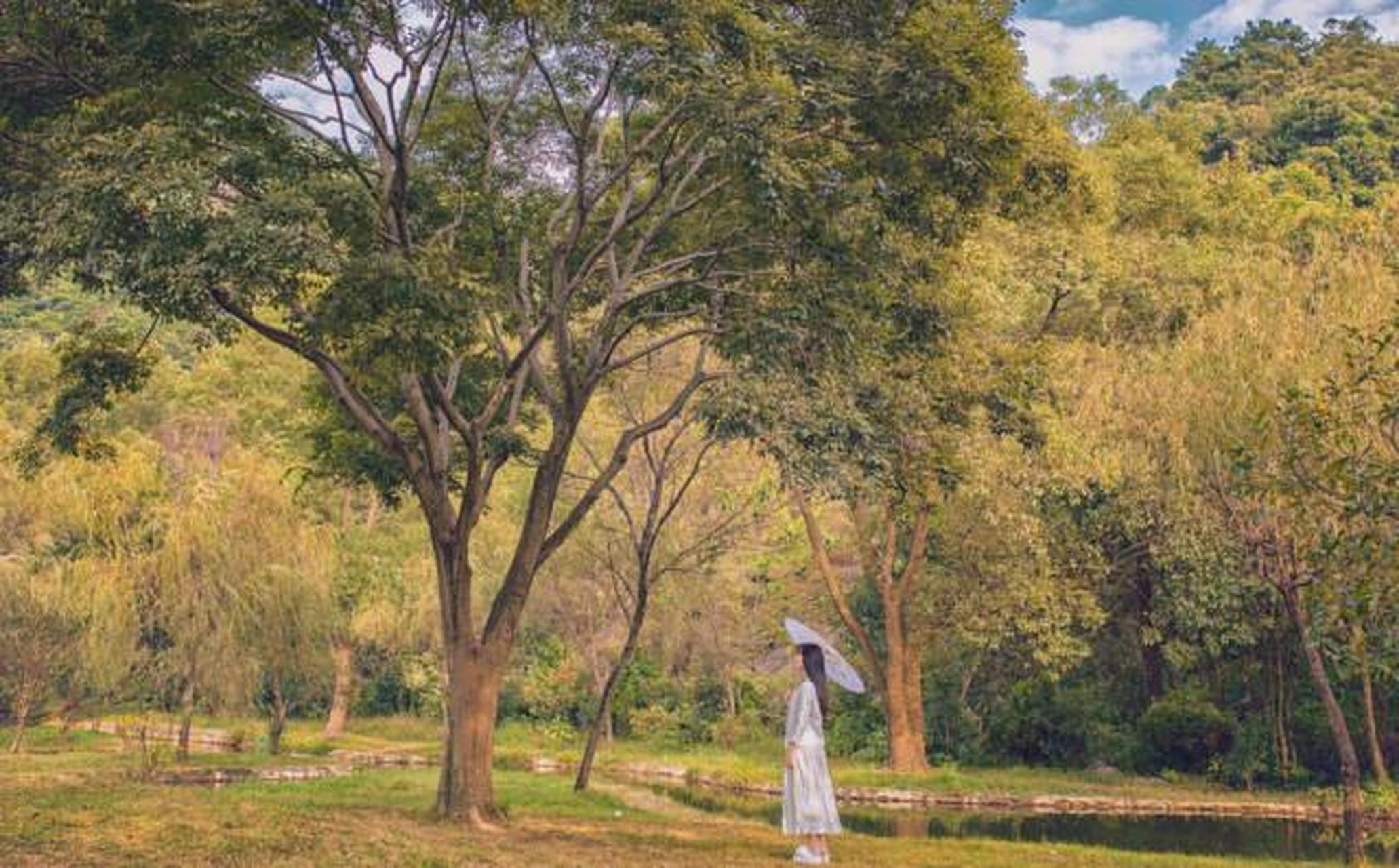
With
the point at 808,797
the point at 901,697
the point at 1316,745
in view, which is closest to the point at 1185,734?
the point at 1316,745

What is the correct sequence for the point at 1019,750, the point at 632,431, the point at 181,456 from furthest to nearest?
the point at 181,456, the point at 1019,750, the point at 632,431

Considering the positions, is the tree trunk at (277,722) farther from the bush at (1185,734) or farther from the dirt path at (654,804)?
the bush at (1185,734)

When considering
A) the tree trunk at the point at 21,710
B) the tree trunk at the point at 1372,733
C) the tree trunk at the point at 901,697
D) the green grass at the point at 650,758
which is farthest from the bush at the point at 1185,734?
the tree trunk at the point at 21,710

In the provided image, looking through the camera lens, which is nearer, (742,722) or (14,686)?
(14,686)

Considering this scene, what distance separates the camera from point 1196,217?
36.6 meters

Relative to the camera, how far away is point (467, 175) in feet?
59.0

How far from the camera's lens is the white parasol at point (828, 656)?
1219cm

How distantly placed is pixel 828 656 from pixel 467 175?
8.97 meters

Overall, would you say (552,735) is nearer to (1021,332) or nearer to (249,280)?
(1021,332)

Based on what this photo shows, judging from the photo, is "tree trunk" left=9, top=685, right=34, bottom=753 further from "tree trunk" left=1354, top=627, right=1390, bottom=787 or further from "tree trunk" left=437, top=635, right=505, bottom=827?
"tree trunk" left=1354, top=627, right=1390, bottom=787

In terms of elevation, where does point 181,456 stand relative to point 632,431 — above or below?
above

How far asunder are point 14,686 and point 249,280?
865 inches

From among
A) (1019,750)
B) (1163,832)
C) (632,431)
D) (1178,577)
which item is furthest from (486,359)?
(1019,750)

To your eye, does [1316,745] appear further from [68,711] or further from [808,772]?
[68,711]
